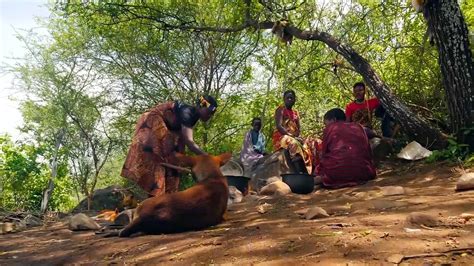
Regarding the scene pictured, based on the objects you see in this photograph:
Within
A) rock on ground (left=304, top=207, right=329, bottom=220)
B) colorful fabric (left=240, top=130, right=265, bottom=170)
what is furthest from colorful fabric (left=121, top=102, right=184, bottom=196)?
→ colorful fabric (left=240, top=130, right=265, bottom=170)

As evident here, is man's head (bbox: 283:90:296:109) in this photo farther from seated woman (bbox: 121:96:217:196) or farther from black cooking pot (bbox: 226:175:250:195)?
seated woman (bbox: 121:96:217:196)

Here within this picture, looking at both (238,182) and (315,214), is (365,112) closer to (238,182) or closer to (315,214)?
(238,182)

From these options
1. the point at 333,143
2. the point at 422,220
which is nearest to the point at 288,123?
the point at 333,143

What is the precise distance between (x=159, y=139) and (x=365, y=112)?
13.4 ft

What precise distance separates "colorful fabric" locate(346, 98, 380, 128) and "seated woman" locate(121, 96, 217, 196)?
3.53 m

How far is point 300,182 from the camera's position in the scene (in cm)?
623

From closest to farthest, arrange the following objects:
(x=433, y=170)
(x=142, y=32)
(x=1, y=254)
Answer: (x=1, y=254), (x=433, y=170), (x=142, y=32)

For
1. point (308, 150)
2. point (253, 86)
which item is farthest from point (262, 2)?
point (253, 86)

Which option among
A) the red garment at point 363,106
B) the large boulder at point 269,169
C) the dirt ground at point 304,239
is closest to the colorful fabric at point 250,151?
the large boulder at point 269,169

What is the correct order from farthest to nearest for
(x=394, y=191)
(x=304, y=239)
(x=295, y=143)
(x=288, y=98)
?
(x=288, y=98) < (x=295, y=143) < (x=394, y=191) < (x=304, y=239)

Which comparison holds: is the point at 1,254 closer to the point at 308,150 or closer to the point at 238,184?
the point at 238,184

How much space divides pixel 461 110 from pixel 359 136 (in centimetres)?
145

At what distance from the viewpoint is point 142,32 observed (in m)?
14.2

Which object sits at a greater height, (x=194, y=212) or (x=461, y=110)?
(x=461, y=110)
